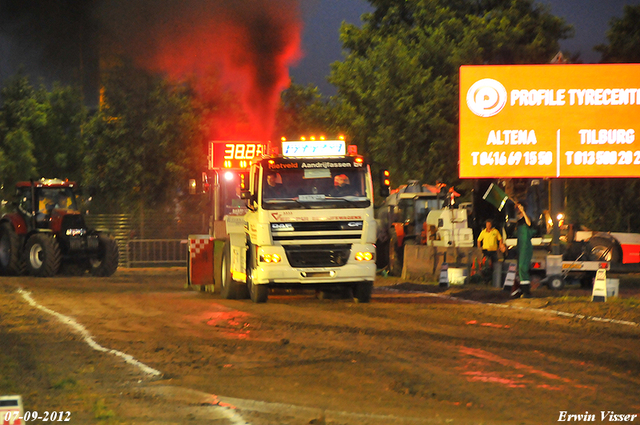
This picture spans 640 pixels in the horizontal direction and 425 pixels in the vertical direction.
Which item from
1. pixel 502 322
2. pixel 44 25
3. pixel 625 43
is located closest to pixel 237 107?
pixel 44 25

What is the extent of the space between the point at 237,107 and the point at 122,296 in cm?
2441

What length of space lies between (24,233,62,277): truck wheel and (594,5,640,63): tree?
23.3 metres

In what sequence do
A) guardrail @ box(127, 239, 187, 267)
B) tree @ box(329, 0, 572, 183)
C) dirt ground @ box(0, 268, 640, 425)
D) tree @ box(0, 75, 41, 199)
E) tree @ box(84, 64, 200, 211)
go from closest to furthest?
1. dirt ground @ box(0, 268, 640, 425)
2. guardrail @ box(127, 239, 187, 267)
3. tree @ box(329, 0, 572, 183)
4. tree @ box(84, 64, 200, 211)
5. tree @ box(0, 75, 41, 199)

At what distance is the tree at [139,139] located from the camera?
41.7 meters

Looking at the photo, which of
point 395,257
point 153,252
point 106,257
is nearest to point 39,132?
point 153,252

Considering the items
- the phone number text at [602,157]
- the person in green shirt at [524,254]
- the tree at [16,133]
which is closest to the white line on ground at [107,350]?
the person in green shirt at [524,254]

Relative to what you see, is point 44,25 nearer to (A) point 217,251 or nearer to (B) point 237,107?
(B) point 237,107

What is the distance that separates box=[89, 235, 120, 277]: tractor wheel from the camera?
1093 inches

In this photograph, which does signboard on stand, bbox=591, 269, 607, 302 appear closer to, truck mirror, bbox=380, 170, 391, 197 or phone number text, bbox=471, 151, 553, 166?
truck mirror, bbox=380, 170, 391, 197

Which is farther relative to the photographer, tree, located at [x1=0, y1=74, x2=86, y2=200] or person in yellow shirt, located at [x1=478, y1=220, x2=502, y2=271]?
tree, located at [x1=0, y1=74, x2=86, y2=200]

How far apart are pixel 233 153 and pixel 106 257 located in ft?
29.7

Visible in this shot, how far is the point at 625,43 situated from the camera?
3631 cm

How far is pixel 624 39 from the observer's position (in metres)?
36.4

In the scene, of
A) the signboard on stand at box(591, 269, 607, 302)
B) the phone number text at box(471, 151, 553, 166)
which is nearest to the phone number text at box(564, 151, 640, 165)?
the phone number text at box(471, 151, 553, 166)
